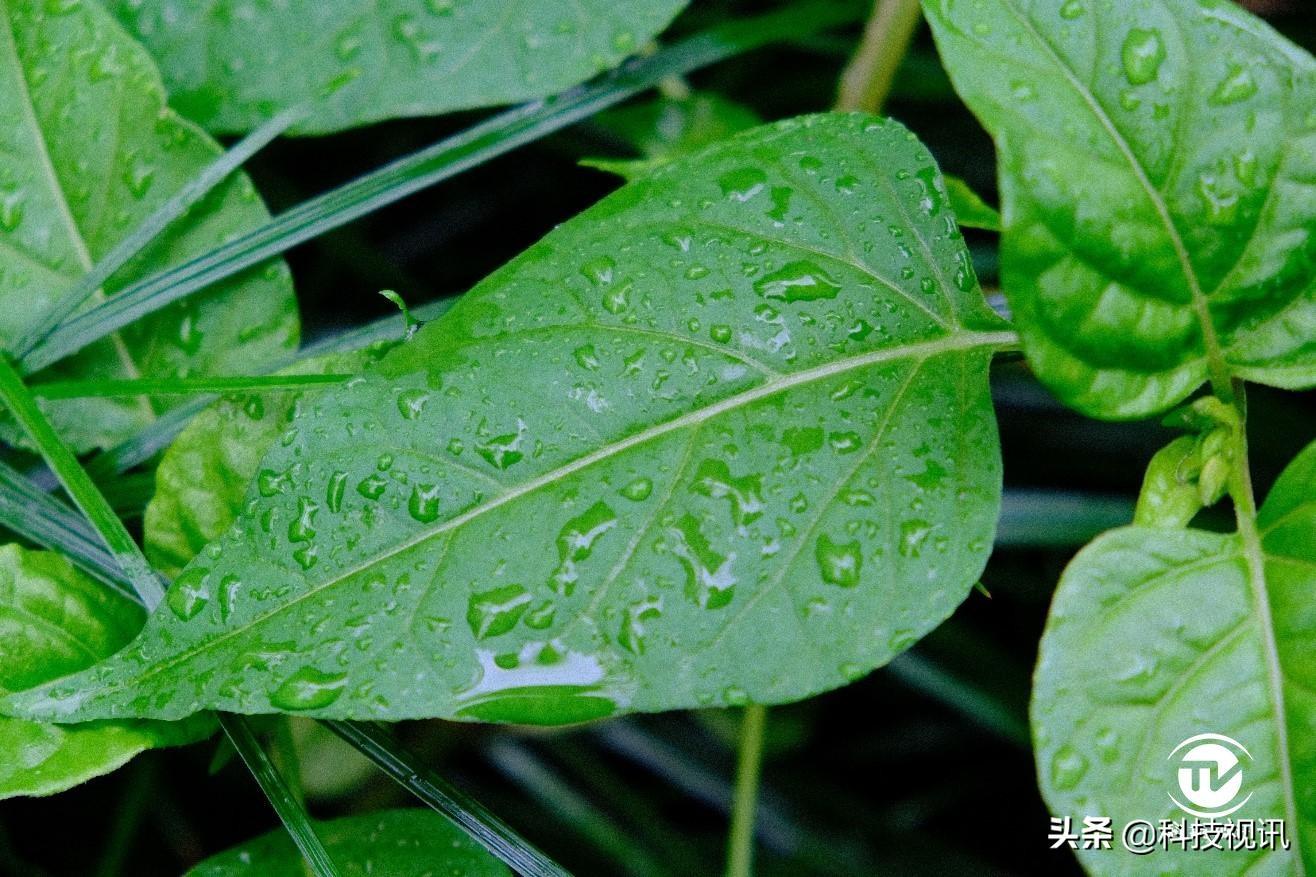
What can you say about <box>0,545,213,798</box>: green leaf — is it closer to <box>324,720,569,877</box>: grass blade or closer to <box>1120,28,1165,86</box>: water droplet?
<box>324,720,569,877</box>: grass blade

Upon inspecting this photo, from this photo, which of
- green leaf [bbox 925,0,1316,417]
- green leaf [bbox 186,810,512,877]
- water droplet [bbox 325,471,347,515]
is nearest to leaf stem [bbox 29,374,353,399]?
water droplet [bbox 325,471,347,515]

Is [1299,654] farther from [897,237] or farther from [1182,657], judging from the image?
[897,237]

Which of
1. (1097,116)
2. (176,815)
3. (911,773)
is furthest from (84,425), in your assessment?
(911,773)

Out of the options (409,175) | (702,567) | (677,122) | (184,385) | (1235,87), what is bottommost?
(702,567)

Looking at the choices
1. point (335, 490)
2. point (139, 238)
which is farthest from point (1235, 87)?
point (139, 238)

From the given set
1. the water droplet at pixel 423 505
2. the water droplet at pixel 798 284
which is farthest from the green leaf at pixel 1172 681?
the water droplet at pixel 423 505

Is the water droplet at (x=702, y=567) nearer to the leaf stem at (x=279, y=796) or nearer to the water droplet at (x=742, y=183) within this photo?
the water droplet at (x=742, y=183)

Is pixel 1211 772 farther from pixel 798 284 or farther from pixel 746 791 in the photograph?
pixel 746 791
